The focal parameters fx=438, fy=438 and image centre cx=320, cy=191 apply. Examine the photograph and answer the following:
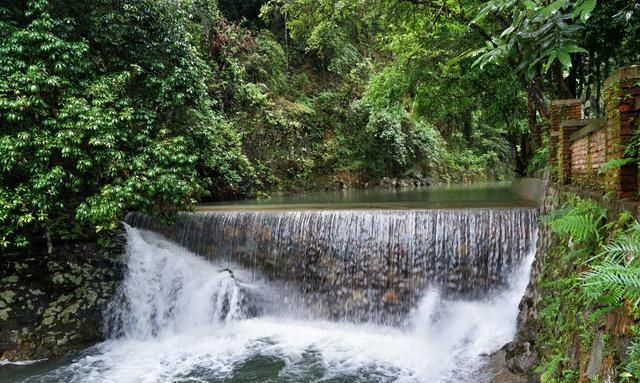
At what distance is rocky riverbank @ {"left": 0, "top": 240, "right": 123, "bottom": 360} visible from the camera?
6820mm

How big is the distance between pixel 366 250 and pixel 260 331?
7.33 ft

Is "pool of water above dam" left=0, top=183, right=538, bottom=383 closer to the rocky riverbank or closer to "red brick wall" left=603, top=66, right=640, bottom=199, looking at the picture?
the rocky riverbank

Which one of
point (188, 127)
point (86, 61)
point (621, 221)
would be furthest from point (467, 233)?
point (86, 61)

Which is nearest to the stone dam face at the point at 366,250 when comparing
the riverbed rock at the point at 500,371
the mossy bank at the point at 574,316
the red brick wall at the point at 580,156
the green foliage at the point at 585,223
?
the mossy bank at the point at 574,316

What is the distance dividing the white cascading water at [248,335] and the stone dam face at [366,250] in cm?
20

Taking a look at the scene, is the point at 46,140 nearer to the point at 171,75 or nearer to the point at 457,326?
the point at 171,75

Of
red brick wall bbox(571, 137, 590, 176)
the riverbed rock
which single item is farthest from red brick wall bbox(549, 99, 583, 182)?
the riverbed rock

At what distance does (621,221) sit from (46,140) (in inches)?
283

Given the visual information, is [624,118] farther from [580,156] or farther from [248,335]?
[248,335]

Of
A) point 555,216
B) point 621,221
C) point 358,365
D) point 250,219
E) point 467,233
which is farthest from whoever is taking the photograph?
point 250,219

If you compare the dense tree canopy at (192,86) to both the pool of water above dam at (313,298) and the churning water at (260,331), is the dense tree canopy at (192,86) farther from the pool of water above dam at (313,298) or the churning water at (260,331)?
the churning water at (260,331)

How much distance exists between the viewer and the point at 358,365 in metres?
5.86

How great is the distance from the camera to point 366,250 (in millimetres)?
7324

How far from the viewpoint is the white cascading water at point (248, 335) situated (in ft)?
18.9
